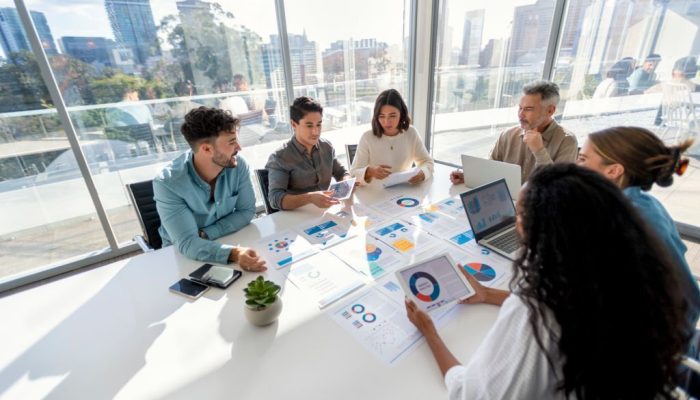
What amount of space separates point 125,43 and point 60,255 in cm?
176

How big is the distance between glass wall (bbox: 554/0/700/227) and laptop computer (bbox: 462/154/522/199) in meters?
1.28

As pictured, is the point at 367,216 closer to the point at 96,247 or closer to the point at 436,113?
the point at 96,247

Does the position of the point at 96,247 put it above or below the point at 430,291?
below

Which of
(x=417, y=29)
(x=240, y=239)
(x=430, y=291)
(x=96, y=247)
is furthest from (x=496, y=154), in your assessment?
(x=96, y=247)

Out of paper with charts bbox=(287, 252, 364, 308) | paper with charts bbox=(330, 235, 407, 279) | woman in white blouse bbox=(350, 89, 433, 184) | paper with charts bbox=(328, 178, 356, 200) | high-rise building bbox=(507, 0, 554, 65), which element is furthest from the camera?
high-rise building bbox=(507, 0, 554, 65)

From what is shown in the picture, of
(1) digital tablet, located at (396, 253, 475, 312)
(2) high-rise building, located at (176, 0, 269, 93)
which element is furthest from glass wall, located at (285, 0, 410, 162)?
(1) digital tablet, located at (396, 253, 475, 312)

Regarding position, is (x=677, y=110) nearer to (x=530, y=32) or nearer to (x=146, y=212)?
(x=530, y=32)

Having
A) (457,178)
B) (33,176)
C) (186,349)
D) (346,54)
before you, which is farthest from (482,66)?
(33,176)

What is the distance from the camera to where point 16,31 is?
2051mm

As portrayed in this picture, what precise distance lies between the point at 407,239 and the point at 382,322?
50 centimetres

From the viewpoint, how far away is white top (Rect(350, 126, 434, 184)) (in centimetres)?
228

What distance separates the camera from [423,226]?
59.3 inches

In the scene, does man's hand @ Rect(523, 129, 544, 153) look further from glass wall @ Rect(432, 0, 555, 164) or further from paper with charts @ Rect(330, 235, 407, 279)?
glass wall @ Rect(432, 0, 555, 164)

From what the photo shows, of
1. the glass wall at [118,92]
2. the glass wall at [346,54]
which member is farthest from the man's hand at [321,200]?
the glass wall at [118,92]
